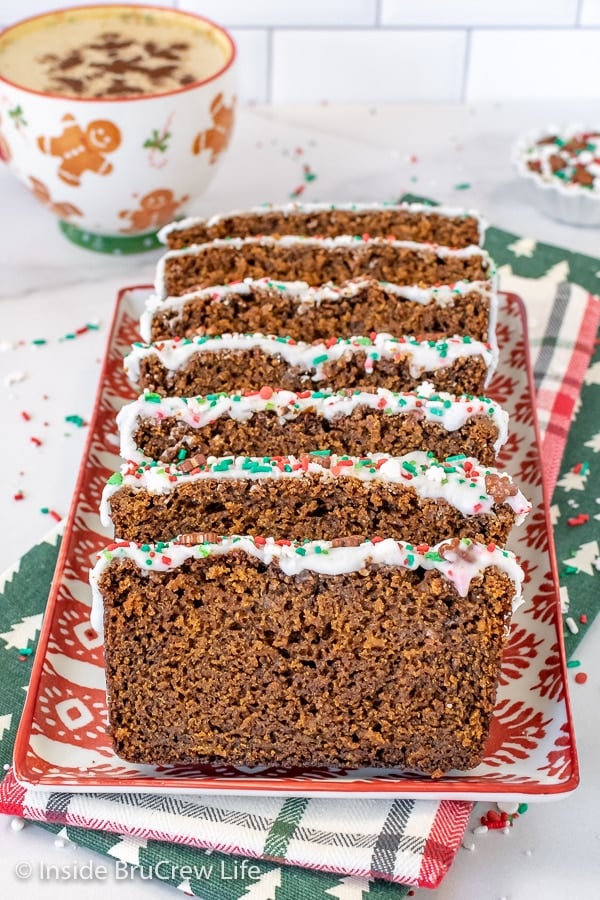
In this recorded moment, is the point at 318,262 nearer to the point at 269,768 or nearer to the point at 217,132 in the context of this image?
the point at 217,132

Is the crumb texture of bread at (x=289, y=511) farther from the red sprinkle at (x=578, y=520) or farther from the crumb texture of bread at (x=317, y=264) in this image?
the crumb texture of bread at (x=317, y=264)

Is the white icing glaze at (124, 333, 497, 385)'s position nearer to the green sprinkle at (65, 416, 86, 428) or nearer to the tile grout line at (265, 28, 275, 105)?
the green sprinkle at (65, 416, 86, 428)

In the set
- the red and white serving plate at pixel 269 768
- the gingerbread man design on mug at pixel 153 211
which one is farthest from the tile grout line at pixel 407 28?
the red and white serving plate at pixel 269 768

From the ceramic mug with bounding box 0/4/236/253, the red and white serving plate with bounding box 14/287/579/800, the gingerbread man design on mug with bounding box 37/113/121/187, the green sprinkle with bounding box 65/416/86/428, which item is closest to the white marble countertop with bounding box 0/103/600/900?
the green sprinkle with bounding box 65/416/86/428

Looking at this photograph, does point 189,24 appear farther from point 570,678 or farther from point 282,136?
point 570,678

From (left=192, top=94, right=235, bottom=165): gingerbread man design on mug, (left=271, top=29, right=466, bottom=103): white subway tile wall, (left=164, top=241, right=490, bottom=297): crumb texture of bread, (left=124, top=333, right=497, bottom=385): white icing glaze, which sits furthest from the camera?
(left=271, top=29, right=466, bottom=103): white subway tile wall

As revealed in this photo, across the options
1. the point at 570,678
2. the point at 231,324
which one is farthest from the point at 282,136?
the point at 570,678

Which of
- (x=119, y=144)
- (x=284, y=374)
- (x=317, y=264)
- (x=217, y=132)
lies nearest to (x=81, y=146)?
(x=119, y=144)
